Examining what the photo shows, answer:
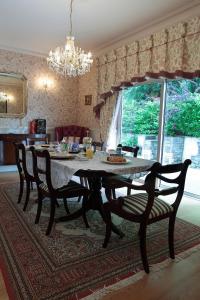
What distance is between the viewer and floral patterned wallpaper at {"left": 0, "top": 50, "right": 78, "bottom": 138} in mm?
5281

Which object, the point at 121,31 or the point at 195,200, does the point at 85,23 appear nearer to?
the point at 121,31

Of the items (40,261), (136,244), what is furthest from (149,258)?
(40,261)

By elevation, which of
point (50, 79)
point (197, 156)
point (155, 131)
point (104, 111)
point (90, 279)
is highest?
point (50, 79)

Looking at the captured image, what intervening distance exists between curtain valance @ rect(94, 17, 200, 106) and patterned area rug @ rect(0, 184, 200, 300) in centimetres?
221

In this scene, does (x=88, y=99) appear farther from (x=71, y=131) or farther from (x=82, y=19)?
(x=82, y=19)

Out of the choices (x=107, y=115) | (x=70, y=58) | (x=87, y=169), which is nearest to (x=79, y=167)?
(x=87, y=169)

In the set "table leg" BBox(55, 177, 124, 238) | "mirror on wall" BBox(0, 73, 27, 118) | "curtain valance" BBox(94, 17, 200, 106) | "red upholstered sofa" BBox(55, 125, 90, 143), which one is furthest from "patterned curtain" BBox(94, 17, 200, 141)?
"table leg" BBox(55, 177, 124, 238)

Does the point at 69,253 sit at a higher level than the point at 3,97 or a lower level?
lower

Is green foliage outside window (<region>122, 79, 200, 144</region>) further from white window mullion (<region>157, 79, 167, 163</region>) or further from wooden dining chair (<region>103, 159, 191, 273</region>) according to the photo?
wooden dining chair (<region>103, 159, 191, 273</region>)

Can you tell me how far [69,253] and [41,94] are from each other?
4.44m

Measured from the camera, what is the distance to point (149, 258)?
78.2 inches

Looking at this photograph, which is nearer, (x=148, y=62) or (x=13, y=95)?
(x=148, y=62)

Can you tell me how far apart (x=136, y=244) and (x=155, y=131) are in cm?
249

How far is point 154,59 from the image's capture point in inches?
148
